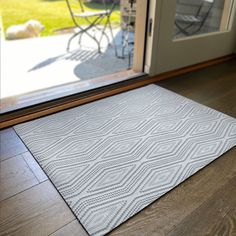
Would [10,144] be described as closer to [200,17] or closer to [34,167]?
[34,167]

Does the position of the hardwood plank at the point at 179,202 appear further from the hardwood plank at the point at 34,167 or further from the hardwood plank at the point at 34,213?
the hardwood plank at the point at 34,167

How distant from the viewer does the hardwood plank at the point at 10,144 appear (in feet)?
3.97

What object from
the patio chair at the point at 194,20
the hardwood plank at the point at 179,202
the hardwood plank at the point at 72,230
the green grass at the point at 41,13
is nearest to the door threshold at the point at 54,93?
the patio chair at the point at 194,20

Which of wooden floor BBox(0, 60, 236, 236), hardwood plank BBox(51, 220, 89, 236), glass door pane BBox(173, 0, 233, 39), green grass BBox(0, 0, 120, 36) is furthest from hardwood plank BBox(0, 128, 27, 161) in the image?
green grass BBox(0, 0, 120, 36)

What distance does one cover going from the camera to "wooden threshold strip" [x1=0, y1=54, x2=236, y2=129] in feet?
4.88

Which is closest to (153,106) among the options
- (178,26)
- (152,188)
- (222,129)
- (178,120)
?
(178,120)

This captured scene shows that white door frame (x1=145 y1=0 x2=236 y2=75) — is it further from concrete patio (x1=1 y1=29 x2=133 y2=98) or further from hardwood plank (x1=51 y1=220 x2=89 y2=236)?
hardwood plank (x1=51 y1=220 x2=89 y2=236)

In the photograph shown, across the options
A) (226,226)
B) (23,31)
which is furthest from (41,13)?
(226,226)

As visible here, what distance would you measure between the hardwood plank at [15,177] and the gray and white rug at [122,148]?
0.08 metres

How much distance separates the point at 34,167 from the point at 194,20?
1961 mm

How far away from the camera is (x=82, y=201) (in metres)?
0.96

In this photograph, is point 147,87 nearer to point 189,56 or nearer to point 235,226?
point 189,56

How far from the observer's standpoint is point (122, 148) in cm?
127

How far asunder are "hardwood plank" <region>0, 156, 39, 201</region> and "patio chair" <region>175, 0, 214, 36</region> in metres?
1.71
